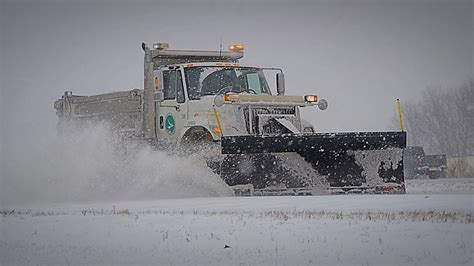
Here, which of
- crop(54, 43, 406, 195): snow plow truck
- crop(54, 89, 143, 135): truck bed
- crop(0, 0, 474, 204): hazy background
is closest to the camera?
crop(54, 43, 406, 195): snow plow truck

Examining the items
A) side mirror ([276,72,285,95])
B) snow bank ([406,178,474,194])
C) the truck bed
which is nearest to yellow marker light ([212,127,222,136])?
side mirror ([276,72,285,95])

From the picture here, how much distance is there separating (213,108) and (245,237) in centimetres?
558

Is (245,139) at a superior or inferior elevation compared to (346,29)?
inferior

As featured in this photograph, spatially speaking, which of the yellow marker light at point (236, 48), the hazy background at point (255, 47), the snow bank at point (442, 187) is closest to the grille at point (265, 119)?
the hazy background at point (255, 47)

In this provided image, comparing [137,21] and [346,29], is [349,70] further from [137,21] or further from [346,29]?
[137,21]

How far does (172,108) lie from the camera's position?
565 inches

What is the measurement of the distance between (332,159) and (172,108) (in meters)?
3.37

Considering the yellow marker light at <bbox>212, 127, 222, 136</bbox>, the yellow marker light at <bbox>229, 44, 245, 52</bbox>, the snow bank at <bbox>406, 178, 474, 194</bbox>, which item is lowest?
the snow bank at <bbox>406, 178, 474, 194</bbox>

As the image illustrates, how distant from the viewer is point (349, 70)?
39.5 m

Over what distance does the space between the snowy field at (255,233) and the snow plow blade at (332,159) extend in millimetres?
1266

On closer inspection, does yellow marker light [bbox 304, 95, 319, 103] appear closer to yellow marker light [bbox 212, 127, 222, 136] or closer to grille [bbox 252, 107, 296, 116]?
grille [bbox 252, 107, 296, 116]

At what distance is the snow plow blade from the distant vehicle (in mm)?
10629

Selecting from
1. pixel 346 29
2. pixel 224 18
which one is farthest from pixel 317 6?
pixel 224 18

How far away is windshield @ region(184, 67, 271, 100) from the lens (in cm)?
1424
